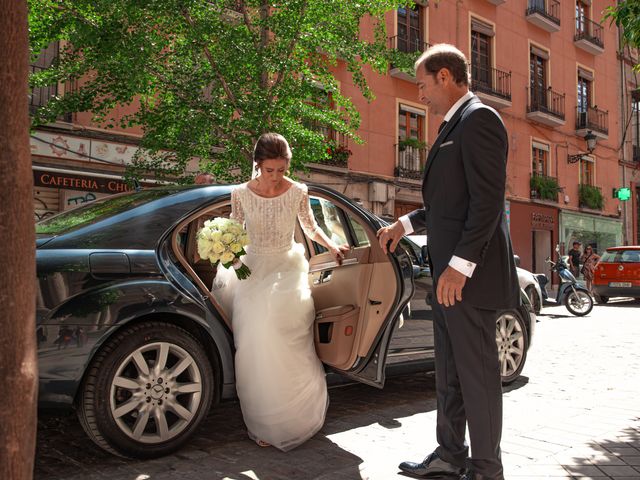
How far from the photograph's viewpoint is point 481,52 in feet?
71.1

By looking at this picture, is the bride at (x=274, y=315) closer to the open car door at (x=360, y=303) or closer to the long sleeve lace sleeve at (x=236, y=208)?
the long sleeve lace sleeve at (x=236, y=208)

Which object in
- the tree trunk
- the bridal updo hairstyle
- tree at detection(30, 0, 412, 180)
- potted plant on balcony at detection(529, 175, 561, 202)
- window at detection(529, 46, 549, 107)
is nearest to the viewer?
the tree trunk

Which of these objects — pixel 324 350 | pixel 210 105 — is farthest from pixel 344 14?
pixel 324 350

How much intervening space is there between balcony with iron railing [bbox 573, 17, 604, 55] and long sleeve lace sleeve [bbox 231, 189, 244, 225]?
86.3 feet

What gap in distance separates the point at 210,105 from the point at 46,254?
6.55 metres

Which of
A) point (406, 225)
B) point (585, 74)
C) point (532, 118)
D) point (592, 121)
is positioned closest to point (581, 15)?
point (585, 74)

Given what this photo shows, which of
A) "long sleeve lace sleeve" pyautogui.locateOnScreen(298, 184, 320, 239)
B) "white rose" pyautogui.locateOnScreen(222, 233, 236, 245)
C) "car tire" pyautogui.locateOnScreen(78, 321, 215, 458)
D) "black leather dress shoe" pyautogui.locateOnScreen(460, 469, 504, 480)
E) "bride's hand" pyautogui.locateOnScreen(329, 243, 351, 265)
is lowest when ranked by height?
"black leather dress shoe" pyautogui.locateOnScreen(460, 469, 504, 480)

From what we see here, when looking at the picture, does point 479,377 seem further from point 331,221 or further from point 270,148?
point 331,221

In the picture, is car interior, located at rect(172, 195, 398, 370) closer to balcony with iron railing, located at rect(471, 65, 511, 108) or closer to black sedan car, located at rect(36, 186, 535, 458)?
black sedan car, located at rect(36, 186, 535, 458)

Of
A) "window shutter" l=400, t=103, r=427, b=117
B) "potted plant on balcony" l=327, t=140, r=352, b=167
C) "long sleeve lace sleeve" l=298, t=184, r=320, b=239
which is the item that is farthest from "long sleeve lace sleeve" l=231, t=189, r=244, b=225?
"window shutter" l=400, t=103, r=427, b=117

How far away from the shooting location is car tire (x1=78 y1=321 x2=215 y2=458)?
9.52ft

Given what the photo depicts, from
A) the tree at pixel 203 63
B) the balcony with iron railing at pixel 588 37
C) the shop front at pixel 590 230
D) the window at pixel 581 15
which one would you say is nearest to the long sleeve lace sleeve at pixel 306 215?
the tree at pixel 203 63

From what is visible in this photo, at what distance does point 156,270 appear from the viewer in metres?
3.20

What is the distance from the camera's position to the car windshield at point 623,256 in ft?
51.5
